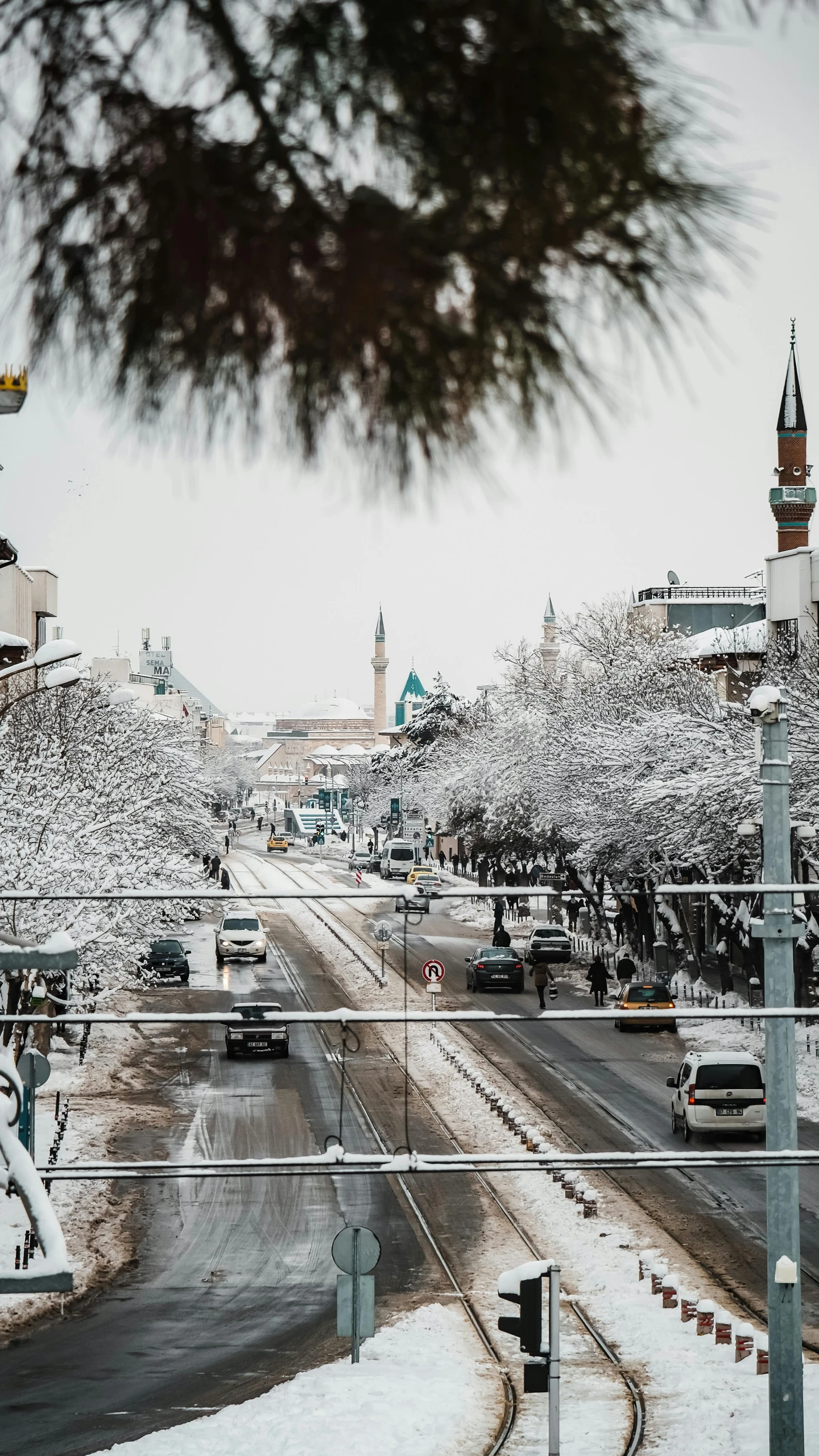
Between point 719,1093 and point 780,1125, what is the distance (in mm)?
12014

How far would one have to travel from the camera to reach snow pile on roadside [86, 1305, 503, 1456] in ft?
42.8

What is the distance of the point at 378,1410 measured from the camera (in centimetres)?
1404

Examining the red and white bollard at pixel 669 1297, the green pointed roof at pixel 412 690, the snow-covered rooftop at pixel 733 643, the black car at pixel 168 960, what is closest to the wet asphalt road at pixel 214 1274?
the black car at pixel 168 960

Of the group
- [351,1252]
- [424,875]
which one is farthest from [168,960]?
[424,875]

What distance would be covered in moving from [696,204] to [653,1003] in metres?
27.6

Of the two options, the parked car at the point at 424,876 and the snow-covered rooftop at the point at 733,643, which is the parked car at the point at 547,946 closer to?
the snow-covered rooftop at the point at 733,643

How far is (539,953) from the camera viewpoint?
50.2 feet

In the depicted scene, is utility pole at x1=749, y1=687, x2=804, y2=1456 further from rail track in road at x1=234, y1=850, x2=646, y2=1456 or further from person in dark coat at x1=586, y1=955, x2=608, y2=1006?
person in dark coat at x1=586, y1=955, x2=608, y2=1006

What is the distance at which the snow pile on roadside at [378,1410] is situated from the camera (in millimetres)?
13031

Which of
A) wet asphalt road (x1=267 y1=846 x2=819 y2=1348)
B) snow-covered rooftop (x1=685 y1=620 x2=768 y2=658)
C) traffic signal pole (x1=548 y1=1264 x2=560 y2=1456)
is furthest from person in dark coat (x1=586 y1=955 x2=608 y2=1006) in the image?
snow-covered rooftop (x1=685 y1=620 x2=768 y2=658)

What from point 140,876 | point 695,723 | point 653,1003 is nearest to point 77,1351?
point 140,876

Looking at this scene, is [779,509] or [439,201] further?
[779,509]

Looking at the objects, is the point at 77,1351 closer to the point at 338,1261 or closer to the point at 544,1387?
the point at 338,1261

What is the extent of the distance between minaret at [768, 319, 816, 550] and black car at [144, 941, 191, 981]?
20674mm
